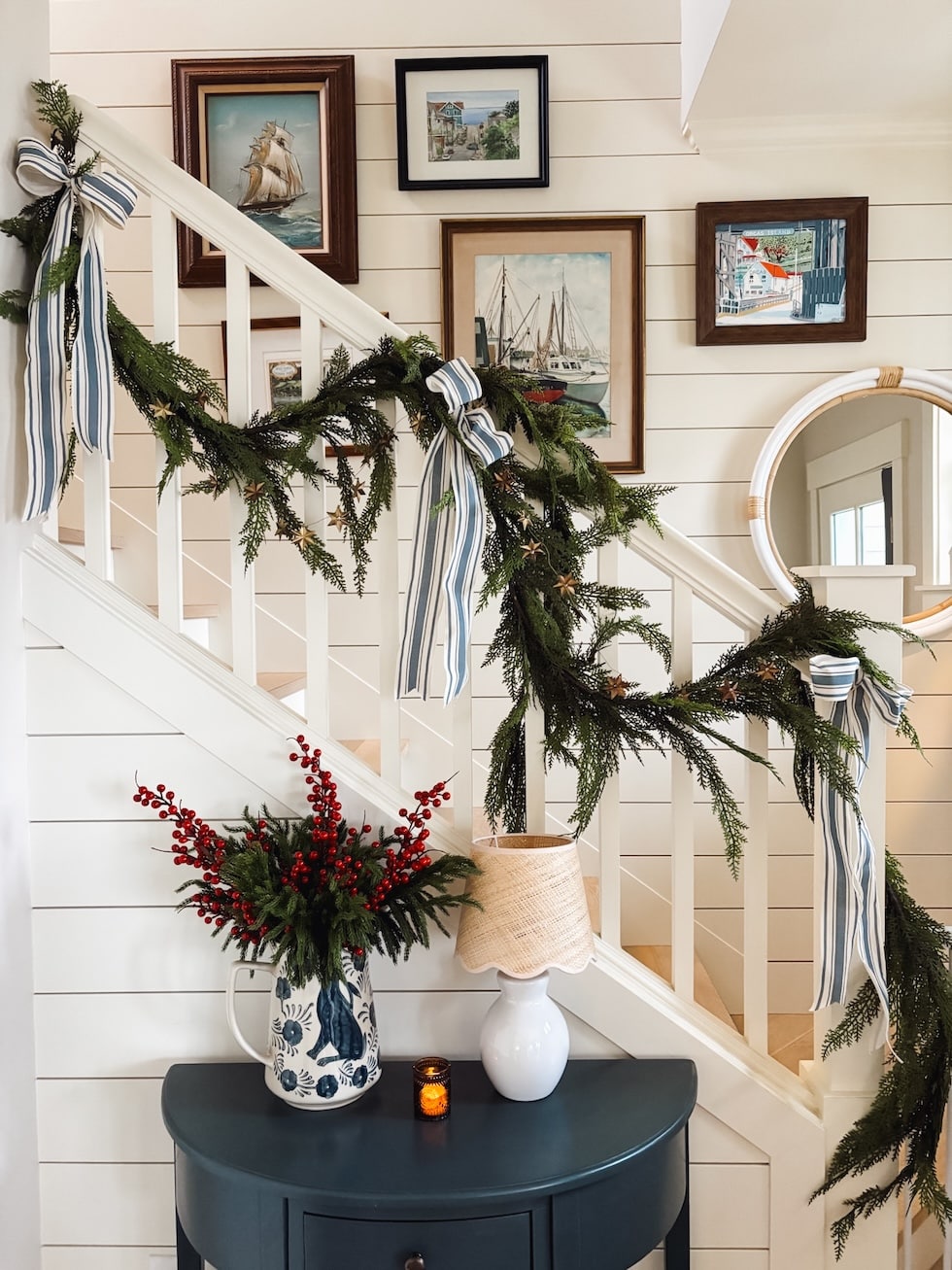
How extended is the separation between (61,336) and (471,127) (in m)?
1.31

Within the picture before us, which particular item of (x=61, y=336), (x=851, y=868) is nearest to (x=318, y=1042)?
(x=851, y=868)

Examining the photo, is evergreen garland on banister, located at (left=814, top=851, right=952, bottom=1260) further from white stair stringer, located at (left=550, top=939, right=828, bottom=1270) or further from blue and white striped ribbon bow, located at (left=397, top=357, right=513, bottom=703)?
blue and white striped ribbon bow, located at (left=397, top=357, right=513, bottom=703)

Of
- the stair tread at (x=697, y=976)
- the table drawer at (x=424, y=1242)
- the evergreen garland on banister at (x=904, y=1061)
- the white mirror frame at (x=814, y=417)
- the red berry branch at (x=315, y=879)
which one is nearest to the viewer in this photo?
the table drawer at (x=424, y=1242)

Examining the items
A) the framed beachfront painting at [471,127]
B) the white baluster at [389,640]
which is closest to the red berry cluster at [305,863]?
the white baluster at [389,640]

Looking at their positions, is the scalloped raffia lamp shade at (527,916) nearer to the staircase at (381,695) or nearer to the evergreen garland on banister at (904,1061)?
the staircase at (381,695)

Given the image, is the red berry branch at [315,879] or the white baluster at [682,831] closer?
the red berry branch at [315,879]

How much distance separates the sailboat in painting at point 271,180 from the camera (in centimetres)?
229

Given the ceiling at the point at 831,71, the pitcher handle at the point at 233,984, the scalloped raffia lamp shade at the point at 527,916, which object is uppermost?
the ceiling at the point at 831,71

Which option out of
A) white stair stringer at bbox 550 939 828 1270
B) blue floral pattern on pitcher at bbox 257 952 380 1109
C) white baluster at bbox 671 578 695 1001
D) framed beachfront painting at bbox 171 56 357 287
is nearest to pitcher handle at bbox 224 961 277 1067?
blue floral pattern on pitcher at bbox 257 952 380 1109

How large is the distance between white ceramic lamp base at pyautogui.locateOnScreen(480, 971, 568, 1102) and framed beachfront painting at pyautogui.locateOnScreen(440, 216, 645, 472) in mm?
1310

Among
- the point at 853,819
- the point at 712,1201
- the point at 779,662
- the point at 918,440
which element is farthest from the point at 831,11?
the point at 712,1201

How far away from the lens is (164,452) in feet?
4.75

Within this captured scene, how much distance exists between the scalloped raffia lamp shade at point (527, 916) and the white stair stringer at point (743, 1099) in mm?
146

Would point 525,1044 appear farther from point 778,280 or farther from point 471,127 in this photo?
point 471,127
